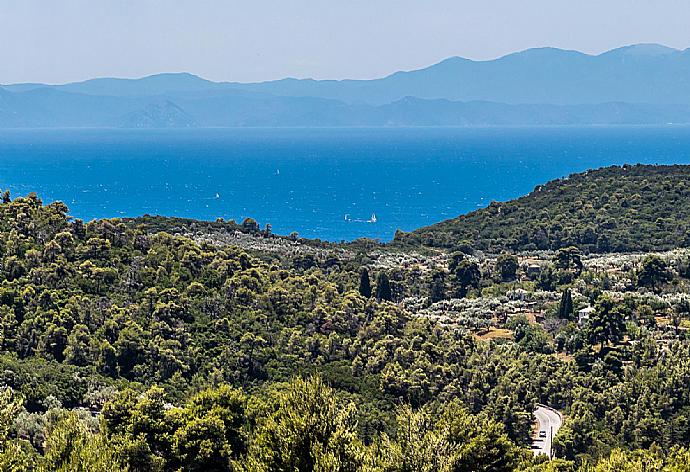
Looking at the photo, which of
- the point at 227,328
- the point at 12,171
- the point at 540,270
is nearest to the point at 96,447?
the point at 227,328

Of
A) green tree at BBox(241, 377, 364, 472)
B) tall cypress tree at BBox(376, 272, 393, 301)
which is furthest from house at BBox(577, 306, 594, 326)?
green tree at BBox(241, 377, 364, 472)

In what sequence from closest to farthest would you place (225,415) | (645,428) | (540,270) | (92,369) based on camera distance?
(225,415), (92,369), (645,428), (540,270)

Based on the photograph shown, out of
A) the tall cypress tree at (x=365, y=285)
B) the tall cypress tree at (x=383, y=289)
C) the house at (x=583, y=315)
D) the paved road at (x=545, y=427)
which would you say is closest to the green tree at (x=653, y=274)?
the house at (x=583, y=315)

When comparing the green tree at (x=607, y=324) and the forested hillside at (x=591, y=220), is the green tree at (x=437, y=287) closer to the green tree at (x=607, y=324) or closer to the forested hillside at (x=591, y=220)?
the forested hillside at (x=591, y=220)

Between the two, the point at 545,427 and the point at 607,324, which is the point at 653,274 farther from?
the point at 545,427

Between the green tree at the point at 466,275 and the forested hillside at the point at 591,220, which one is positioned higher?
the forested hillside at the point at 591,220

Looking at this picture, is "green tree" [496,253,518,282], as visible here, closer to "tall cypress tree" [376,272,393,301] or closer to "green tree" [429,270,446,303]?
"green tree" [429,270,446,303]

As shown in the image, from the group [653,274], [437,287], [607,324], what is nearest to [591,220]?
[653,274]

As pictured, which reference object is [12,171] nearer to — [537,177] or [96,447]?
[537,177]
